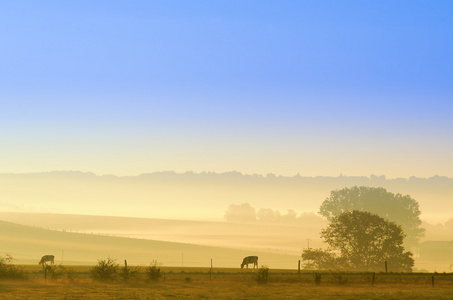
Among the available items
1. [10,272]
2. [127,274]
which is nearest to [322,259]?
[127,274]

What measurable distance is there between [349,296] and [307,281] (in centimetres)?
1469

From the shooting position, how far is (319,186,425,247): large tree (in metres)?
178

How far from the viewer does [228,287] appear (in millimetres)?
68000

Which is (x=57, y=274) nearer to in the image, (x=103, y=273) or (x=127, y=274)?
(x=103, y=273)

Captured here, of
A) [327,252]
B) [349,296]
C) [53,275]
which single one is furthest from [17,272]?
[327,252]

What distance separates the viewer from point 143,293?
6191cm

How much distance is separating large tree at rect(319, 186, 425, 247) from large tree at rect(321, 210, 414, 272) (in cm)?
5834

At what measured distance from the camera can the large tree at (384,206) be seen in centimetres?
17812

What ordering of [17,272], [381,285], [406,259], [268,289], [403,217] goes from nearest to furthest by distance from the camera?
[268,289]
[381,285]
[17,272]
[406,259]
[403,217]

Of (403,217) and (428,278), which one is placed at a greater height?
(403,217)

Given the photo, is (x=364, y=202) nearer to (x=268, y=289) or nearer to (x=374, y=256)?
(x=374, y=256)

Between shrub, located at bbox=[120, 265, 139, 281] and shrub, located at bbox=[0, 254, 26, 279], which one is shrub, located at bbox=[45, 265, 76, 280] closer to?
shrub, located at bbox=[0, 254, 26, 279]

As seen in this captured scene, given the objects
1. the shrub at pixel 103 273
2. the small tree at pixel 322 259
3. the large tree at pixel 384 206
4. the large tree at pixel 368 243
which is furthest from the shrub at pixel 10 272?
the large tree at pixel 384 206

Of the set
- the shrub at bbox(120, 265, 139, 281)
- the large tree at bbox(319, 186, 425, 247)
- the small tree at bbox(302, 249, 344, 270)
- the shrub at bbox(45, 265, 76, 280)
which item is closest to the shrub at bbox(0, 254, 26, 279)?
the shrub at bbox(45, 265, 76, 280)
